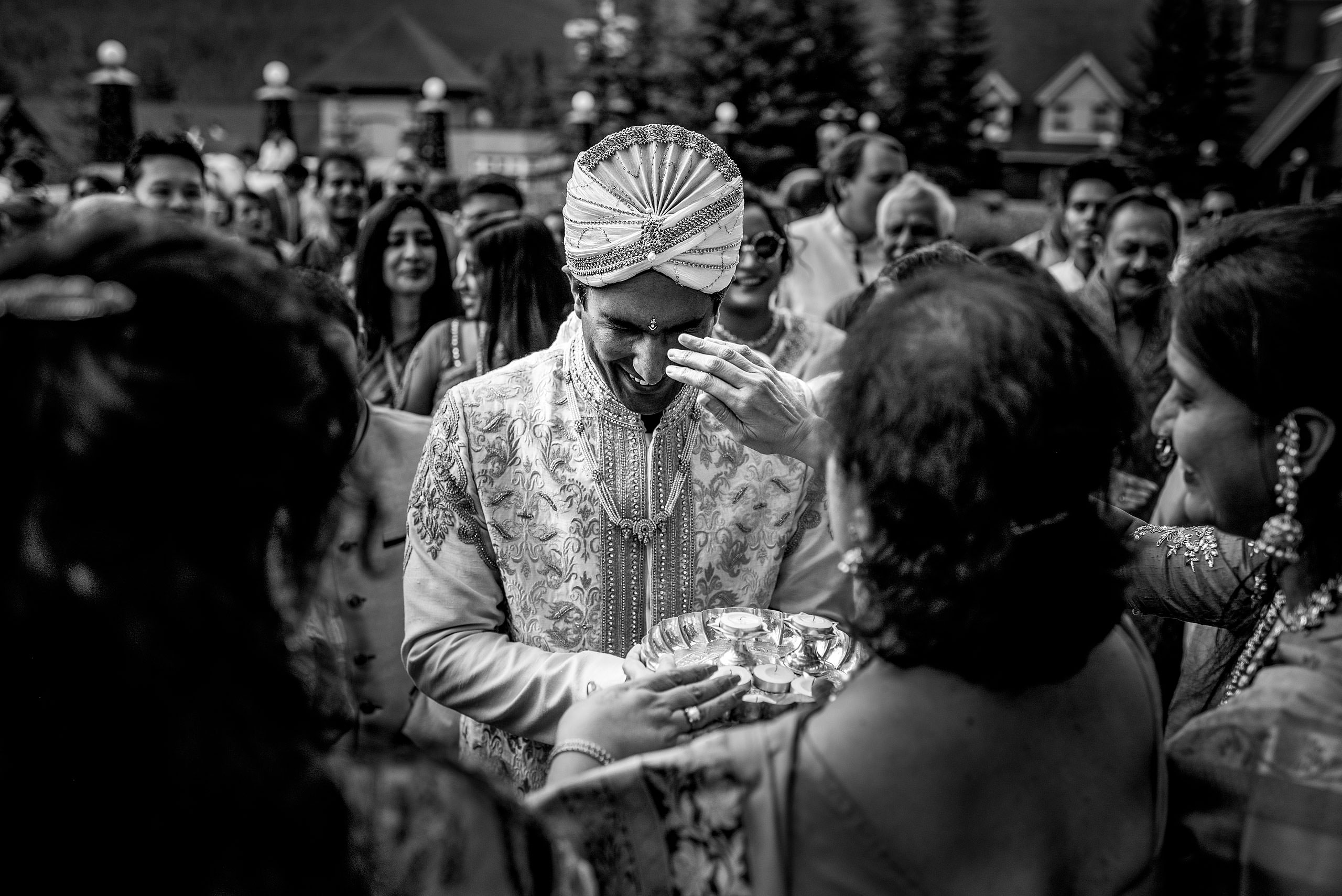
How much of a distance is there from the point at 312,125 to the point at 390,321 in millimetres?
60945

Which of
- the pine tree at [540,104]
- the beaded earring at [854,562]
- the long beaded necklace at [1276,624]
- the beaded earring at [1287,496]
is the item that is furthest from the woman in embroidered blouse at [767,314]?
the pine tree at [540,104]

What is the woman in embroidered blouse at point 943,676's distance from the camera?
4.52ft

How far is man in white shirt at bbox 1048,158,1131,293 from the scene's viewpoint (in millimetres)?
6750

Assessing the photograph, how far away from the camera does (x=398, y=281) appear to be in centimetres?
539

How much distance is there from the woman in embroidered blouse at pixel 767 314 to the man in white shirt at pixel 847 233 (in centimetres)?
180

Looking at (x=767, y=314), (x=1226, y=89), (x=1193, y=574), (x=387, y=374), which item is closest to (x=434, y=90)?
(x=387, y=374)

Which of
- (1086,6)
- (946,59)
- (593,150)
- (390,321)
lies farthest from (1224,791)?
(1086,6)

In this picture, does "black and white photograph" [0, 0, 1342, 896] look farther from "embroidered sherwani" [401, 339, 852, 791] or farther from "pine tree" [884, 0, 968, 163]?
"pine tree" [884, 0, 968, 163]

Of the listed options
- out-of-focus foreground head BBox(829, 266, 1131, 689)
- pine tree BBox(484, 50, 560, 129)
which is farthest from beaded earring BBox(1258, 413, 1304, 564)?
pine tree BBox(484, 50, 560, 129)

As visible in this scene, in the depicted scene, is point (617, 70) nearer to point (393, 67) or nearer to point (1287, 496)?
point (393, 67)

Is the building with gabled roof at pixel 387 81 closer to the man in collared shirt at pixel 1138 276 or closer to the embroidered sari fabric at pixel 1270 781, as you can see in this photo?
the man in collared shirt at pixel 1138 276

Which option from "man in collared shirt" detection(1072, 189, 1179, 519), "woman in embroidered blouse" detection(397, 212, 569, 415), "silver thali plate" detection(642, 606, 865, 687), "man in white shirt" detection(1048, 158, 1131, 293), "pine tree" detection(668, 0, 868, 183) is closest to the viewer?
"silver thali plate" detection(642, 606, 865, 687)

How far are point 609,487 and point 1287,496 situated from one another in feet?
4.14

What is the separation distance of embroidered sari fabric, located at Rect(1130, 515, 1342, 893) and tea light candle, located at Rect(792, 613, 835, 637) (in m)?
0.65
